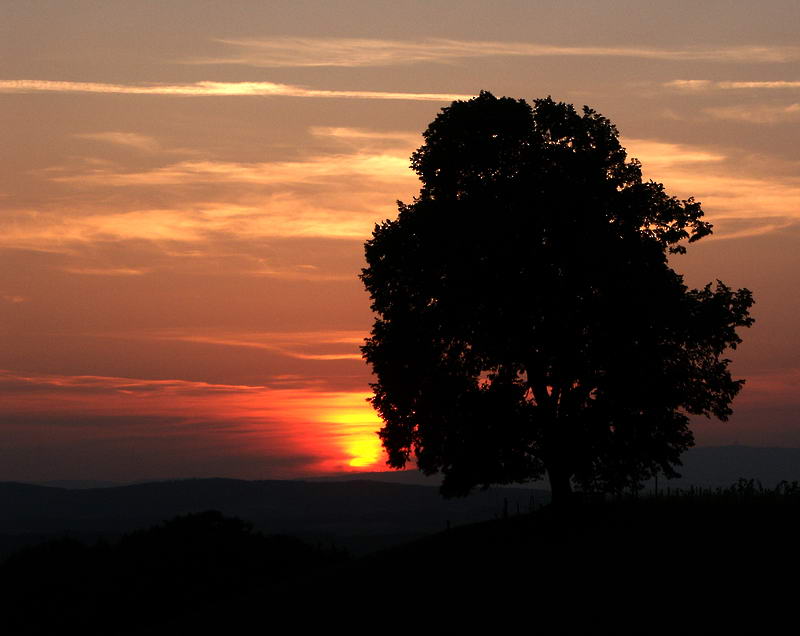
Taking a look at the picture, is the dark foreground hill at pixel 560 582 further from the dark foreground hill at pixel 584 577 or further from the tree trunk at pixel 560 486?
the tree trunk at pixel 560 486

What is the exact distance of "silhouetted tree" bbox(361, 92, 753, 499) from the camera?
46.2m

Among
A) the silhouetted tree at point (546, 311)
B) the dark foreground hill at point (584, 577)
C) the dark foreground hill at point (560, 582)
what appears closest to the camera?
the dark foreground hill at point (584, 577)

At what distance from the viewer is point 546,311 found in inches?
1837

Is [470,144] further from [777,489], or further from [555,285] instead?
[777,489]

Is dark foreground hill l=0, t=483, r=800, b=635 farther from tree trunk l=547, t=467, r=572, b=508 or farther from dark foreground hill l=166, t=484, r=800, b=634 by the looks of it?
tree trunk l=547, t=467, r=572, b=508

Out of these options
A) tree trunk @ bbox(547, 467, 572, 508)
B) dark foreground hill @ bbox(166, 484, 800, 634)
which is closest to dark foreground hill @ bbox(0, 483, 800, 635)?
dark foreground hill @ bbox(166, 484, 800, 634)

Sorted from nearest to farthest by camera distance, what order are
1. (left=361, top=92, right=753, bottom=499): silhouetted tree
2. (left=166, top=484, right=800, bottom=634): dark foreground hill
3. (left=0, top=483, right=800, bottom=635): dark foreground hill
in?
(left=166, top=484, right=800, bottom=634): dark foreground hill, (left=0, top=483, right=800, bottom=635): dark foreground hill, (left=361, top=92, right=753, bottom=499): silhouetted tree

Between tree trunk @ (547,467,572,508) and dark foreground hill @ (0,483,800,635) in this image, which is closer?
dark foreground hill @ (0,483,800,635)

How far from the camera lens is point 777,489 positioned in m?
46.4

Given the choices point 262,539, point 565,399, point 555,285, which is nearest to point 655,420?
point 565,399

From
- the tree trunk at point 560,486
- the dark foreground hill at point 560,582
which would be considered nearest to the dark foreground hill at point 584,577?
the dark foreground hill at point 560,582

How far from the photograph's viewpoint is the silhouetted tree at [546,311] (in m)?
46.2

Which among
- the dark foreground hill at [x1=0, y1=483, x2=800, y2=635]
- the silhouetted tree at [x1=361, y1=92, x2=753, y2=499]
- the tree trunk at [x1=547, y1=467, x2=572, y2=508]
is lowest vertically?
the dark foreground hill at [x1=0, y1=483, x2=800, y2=635]

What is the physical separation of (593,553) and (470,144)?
18.0 metres
